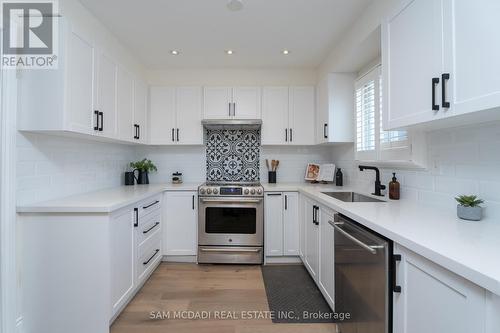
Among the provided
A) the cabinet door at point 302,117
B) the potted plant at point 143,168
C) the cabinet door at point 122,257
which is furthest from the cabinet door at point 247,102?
the cabinet door at point 122,257

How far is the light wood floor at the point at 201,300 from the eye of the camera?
1.85m

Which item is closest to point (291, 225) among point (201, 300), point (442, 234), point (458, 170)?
point (201, 300)

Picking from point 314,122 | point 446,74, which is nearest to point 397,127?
point 446,74

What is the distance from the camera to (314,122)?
10.8 feet

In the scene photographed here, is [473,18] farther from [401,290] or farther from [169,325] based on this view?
[169,325]

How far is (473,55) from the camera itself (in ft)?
3.33

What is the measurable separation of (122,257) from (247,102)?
227 centimetres

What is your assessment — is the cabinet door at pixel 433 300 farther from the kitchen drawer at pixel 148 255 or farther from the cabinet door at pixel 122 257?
the kitchen drawer at pixel 148 255

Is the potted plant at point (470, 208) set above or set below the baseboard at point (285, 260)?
above

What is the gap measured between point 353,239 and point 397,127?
752 mm

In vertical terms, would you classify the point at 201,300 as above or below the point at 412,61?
below

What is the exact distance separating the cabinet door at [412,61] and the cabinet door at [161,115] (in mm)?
2541

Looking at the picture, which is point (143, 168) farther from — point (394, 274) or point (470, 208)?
point (470, 208)

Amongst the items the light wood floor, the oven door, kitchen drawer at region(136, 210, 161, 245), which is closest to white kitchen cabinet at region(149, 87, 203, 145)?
the oven door
